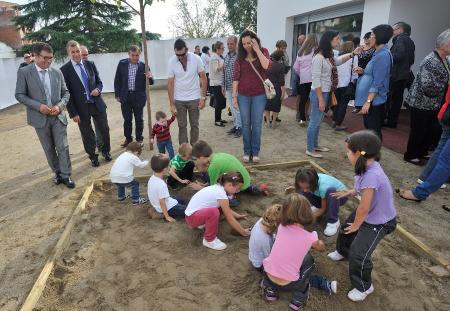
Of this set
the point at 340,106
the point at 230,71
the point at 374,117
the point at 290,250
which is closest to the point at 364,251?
the point at 290,250

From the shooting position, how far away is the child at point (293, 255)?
7.49ft

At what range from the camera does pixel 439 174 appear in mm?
3697

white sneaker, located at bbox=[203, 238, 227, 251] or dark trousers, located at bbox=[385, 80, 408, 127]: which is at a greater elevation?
dark trousers, located at bbox=[385, 80, 408, 127]

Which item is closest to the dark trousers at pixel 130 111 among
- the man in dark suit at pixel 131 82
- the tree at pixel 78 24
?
the man in dark suit at pixel 131 82

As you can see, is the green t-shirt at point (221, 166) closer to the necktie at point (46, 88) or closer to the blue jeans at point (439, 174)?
the blue jeans at point (439, 174)

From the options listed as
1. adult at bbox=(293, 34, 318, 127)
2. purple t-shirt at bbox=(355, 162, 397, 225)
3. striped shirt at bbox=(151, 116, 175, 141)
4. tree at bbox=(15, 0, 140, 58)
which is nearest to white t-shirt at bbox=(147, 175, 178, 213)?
striped shirt at bbox=(151, 116, 175, 141)

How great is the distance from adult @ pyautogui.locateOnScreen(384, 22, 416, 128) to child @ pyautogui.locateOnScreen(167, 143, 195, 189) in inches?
189

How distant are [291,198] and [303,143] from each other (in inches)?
169

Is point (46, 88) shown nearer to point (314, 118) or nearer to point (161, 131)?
point (161, 131)

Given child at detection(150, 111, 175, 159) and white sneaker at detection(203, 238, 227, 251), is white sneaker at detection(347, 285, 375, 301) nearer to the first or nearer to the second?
white sneaker at detection(203, 238, 227, 251)

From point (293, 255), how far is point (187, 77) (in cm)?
365

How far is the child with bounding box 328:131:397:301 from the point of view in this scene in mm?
2264

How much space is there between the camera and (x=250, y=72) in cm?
475

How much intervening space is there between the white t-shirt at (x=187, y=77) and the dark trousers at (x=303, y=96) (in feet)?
9.72
